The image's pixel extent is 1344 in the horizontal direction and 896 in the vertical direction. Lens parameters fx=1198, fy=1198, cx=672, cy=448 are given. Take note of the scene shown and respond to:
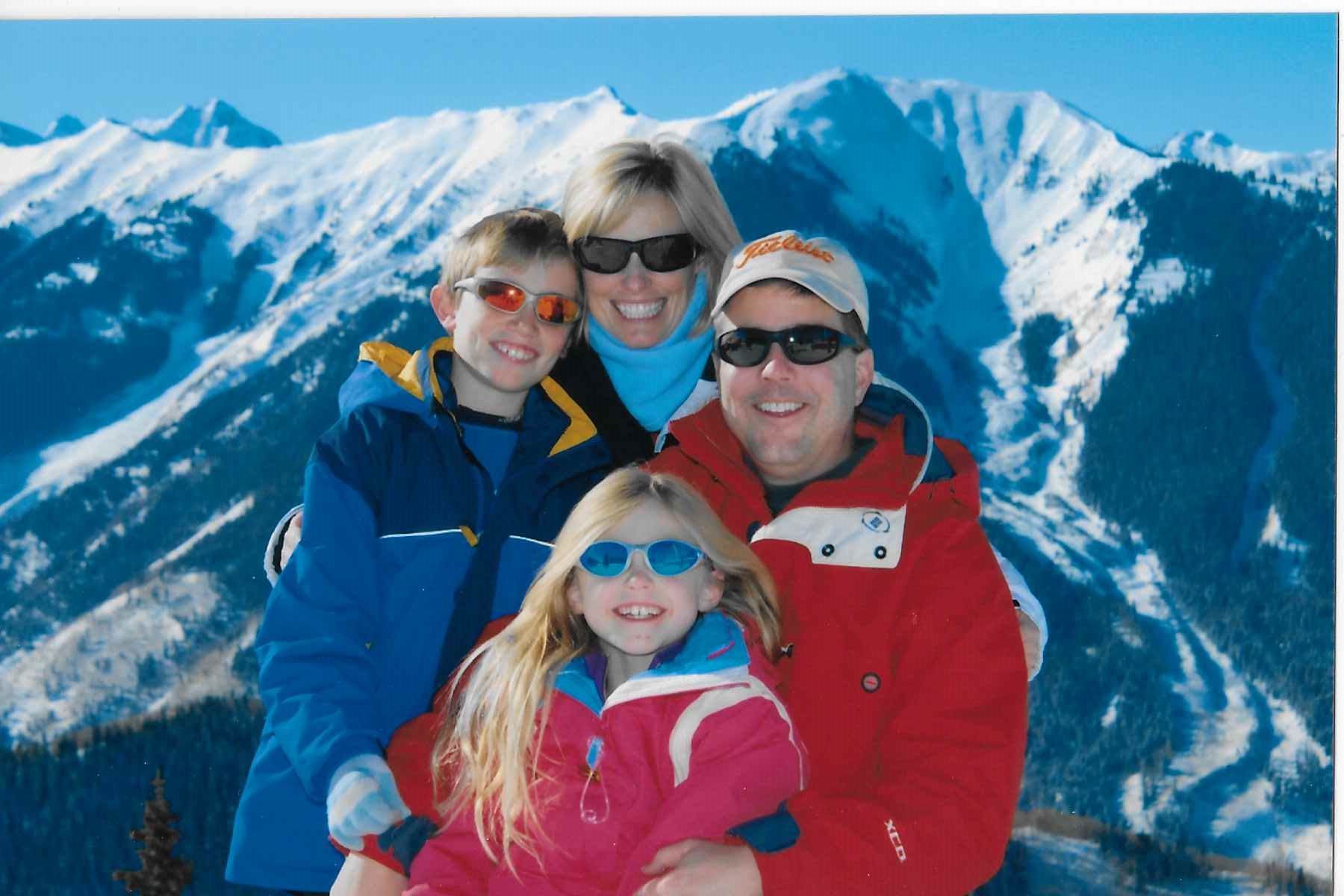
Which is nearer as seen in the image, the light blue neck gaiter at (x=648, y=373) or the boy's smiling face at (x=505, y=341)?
the boy's smiling face at (x=505, y=341)

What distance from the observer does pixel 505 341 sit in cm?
288

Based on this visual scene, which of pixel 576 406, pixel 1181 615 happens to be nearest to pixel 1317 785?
pixel 1181 615

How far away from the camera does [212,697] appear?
4772cm

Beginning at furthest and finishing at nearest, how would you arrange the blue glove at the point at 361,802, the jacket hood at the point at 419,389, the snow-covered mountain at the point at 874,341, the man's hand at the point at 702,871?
the snow-covered mountain at the point at 874,341, the jacket hood at the point at 419,389, the blue glove at the point at 361,802, the man's hand at the point at 702,871

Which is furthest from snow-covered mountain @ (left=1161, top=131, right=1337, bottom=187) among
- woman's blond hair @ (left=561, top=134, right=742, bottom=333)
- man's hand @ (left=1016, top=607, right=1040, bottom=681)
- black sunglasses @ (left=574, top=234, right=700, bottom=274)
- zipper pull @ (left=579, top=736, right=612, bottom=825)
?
zipper pull @ (left=579, top=736, right=612, bottom=825)

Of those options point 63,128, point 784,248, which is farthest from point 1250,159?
point 63,128

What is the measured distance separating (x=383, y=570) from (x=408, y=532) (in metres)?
0.11

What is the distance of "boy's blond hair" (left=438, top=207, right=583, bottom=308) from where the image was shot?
2932mm

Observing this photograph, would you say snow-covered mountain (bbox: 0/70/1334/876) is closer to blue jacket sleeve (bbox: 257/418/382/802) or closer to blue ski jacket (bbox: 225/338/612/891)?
blue ski jacket (bbox: 225/338/612/891)

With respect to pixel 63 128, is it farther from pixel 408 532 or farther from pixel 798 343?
pixel 798 343

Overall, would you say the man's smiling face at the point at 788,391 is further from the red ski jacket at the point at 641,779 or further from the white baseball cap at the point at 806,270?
the red ski jacket at the point at 641,779

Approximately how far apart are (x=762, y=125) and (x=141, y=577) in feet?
160

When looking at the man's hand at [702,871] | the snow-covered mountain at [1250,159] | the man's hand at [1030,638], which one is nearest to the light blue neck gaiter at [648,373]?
the man's hand at [1030,638]

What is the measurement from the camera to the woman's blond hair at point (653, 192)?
129 inches
